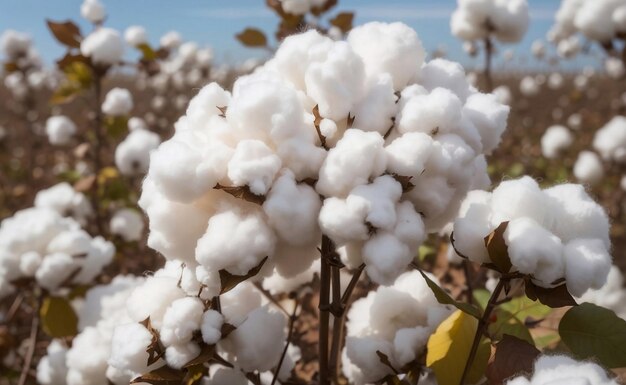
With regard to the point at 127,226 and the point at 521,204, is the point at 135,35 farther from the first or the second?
the point at 521,204

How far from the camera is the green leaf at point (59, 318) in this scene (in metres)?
1.65

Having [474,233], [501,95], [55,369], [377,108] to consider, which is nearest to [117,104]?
[55,369]

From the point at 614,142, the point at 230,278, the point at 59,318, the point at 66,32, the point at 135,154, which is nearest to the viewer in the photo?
the point at 230,278

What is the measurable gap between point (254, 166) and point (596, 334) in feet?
1.71

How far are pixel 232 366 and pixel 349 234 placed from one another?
0.40 meters

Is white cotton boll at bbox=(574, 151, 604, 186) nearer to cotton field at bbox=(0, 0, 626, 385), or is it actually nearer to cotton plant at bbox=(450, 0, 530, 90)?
cotton plant at bbox=(450, 0, 530, 90)

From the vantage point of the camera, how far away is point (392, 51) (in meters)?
0.90

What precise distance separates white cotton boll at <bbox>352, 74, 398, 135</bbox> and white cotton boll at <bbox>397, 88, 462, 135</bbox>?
24 mm

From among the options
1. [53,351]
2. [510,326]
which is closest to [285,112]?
[510,326]

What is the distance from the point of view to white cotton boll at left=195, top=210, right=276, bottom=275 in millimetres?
768

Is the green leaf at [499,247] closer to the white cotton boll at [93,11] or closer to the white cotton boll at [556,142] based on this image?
the white cotton boll at [93,11]

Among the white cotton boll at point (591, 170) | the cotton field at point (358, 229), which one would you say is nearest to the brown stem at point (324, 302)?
the cotton field at point (358, 229)

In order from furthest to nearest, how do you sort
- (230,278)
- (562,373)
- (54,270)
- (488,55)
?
(488,55), (54,270), (230,278), (562,373)

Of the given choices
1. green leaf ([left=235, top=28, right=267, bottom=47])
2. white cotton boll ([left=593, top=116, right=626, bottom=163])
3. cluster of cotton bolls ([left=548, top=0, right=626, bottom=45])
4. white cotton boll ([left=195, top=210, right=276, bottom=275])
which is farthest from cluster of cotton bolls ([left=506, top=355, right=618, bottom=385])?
white cotton boll ([left=593, top=116, right=626, bottom=163])
